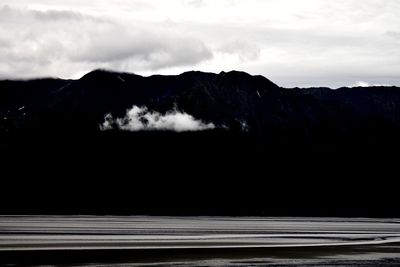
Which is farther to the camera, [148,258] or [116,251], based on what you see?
[116,251]

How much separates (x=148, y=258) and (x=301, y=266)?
47.5 feet

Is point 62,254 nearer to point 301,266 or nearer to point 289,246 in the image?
point 301,266

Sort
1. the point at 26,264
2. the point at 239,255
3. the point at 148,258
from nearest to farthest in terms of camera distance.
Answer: the point at 26,264, the point at 148,258, the point at 239,255

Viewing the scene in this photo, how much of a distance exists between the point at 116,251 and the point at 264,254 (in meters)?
14.7

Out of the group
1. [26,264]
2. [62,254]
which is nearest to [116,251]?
[62,254]

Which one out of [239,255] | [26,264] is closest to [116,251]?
[239,255]

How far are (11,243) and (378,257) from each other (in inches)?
1585

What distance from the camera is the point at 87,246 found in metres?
84.0

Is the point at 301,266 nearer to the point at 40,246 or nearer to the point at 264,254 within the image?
the point at 264,254

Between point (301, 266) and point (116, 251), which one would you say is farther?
point (116, 251)

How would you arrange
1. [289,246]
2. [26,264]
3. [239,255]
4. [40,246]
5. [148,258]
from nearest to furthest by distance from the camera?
[26,264]
[148,258]
[239,255]
[40,246]
[289,246]

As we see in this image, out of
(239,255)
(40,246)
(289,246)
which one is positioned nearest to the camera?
(239,255)

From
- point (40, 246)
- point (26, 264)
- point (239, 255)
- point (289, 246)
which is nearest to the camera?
point (26, 264)

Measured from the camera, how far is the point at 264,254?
75.4 meters
